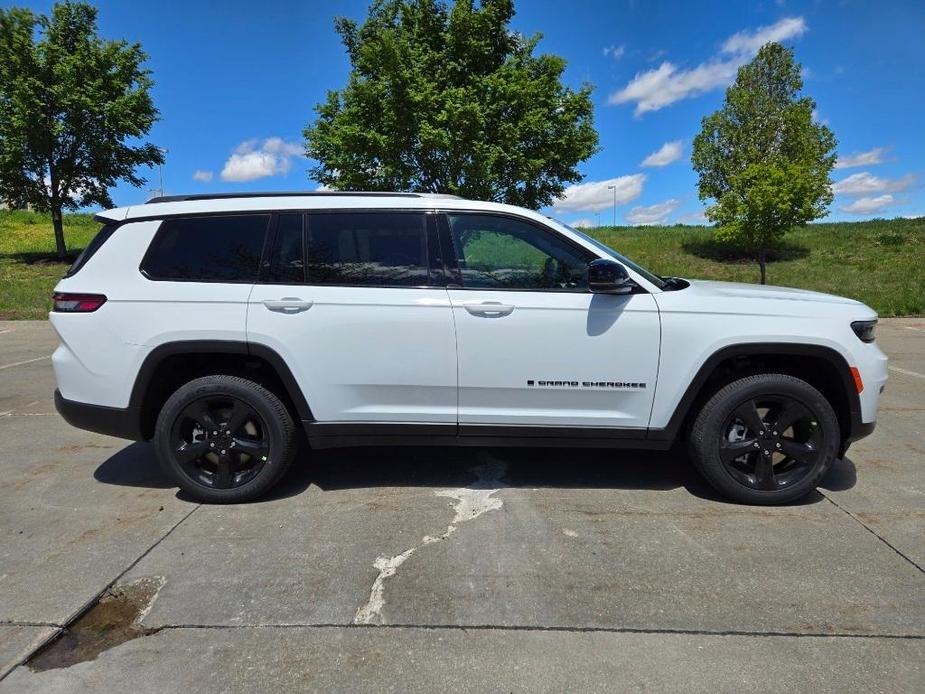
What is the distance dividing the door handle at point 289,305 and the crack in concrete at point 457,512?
1.45m

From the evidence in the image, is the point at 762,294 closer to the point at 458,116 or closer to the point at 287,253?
the point at 287,253

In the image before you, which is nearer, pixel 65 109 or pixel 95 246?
pixel 95 246

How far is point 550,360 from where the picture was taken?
138 inches

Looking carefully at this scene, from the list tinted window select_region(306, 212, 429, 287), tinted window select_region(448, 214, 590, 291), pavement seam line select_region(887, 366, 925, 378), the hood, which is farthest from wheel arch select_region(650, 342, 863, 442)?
pavement seam line select_region(887, 366, 925, 378)

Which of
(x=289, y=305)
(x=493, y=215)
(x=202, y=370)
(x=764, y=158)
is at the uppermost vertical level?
(x=764, y=158)

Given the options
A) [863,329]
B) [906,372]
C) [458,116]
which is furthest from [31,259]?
[863,329]

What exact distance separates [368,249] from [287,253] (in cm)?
49

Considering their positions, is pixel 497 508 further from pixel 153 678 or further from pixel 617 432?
pixel 153 678

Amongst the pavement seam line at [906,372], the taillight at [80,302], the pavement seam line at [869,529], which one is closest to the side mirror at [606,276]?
the pavement seam line at [869,529]

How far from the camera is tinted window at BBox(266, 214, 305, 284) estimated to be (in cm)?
364

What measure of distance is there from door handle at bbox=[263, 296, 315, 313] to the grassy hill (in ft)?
47.9

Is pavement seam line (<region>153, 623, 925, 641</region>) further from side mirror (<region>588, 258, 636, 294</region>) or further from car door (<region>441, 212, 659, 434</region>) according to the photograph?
side mirror (<region>588, 258, 636, 294</region>)

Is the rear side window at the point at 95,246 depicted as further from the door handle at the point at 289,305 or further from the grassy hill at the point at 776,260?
the grassy hill at the point at 776,260

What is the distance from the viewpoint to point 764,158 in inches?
935
